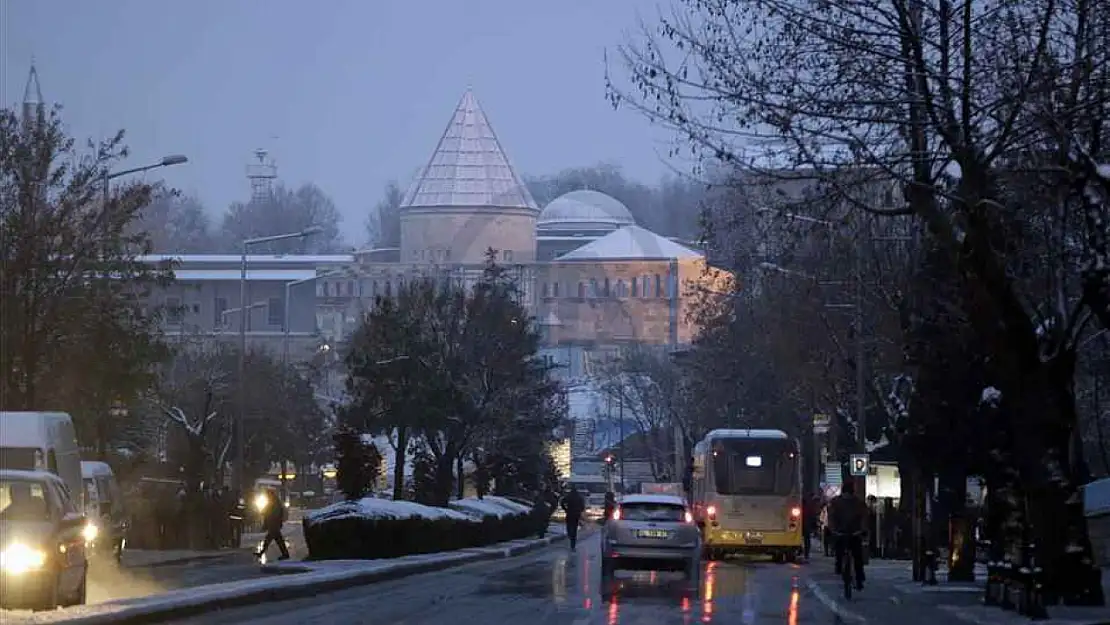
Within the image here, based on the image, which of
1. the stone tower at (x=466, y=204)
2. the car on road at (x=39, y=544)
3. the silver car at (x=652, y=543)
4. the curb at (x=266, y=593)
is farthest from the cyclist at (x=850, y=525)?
the stone tower at (x=466, y=204)

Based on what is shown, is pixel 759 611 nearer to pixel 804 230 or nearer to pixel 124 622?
pixel 804 230

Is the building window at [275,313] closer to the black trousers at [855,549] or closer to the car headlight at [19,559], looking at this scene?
Answer: the black trousers at [855,549]

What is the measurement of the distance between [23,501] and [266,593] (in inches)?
151

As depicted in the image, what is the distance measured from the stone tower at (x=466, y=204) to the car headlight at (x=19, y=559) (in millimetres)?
160439

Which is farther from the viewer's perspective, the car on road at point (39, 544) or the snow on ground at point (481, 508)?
the snow on ground at point (481, 508)

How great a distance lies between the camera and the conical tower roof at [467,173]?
609ft

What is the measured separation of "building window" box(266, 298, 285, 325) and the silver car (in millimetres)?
138319

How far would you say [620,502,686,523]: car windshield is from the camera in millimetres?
32250

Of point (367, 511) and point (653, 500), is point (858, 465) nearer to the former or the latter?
point (367, 511)

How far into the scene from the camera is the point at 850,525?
2970 centimetres

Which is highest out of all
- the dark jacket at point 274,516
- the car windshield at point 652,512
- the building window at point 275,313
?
the building window at point 275,313

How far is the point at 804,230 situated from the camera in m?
26.0

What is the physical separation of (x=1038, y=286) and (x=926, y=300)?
8.69ft

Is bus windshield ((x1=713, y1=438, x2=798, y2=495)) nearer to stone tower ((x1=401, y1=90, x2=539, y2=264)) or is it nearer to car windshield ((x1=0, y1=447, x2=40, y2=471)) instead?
car windshield ((x1=0, y1=447, x2=40, y2=471))
